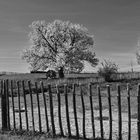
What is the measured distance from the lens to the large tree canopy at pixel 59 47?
5794 cm

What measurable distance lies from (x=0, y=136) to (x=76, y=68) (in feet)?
160

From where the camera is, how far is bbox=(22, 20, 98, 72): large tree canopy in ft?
190

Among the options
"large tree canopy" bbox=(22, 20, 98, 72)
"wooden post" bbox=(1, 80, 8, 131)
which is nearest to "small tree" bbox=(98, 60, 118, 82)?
"large tree canopy" bbox=(22, 20, 98, 72)

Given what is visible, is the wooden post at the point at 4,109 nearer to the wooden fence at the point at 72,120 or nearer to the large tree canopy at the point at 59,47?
the wooden fence at the point at 72,120

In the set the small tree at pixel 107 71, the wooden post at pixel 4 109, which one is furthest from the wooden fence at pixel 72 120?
the small tree at pixel 107 71

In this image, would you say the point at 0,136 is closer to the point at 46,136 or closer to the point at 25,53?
the point at 46,136

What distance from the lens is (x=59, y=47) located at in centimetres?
5872

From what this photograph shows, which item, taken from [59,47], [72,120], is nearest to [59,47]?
[59,47]

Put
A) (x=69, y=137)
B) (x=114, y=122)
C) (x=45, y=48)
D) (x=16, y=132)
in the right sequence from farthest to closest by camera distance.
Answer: (x=45, y=48), (x=114, y=122), (x=16, y=132), (x=69, y=137)

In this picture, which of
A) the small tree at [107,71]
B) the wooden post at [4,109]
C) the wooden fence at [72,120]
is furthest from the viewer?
the small tree at [107,71]

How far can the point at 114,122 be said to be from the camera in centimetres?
1252

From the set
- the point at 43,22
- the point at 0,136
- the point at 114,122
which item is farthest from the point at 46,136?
the point at 43,22

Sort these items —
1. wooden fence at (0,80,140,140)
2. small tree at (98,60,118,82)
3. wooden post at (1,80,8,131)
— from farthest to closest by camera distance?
small tree at (98,60,118,82)
wooden post at (1,80,8,131)
wooden fence at (0,80,140,140)

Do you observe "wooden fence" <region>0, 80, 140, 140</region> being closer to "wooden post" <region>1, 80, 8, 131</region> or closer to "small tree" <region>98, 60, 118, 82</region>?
"wooden post" <region>1, 80, 8, 131</region>
